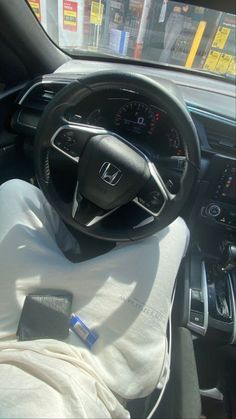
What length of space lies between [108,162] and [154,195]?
0.54 ft

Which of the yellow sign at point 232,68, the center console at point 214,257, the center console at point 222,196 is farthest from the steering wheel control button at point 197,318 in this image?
the yellow sign at point 232,68

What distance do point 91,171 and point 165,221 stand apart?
0.83ft

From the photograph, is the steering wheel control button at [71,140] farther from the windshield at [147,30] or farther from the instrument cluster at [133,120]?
the windshield at [147,30]

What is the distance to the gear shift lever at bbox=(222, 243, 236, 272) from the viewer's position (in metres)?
1.32

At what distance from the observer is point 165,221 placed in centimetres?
96

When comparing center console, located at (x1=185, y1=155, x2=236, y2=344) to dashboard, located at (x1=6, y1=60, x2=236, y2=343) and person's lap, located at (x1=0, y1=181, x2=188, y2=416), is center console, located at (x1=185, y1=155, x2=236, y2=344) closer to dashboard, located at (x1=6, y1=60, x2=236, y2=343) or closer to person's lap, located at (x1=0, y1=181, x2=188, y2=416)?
dashboard, located at (x1=6, y1=60, x2=236, y2=343)

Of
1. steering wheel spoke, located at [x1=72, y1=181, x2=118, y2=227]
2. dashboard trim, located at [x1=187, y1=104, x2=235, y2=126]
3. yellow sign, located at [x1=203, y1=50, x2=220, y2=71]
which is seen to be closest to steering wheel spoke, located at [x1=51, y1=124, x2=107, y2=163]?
steering wheel spoke, located at [x1=72, y1=181, x2=118, y2=227]

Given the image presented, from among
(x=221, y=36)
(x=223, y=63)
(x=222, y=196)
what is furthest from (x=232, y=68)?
(x=222, y=196)

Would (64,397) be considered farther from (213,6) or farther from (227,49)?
(227,49)

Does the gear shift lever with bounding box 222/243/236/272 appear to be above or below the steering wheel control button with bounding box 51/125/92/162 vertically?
below

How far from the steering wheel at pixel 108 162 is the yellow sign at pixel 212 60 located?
65 cm

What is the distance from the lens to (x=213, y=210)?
1373 mm

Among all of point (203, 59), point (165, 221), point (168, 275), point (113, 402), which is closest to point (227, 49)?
point (203, 59)

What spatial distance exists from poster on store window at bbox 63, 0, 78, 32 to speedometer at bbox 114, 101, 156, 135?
0.70m
